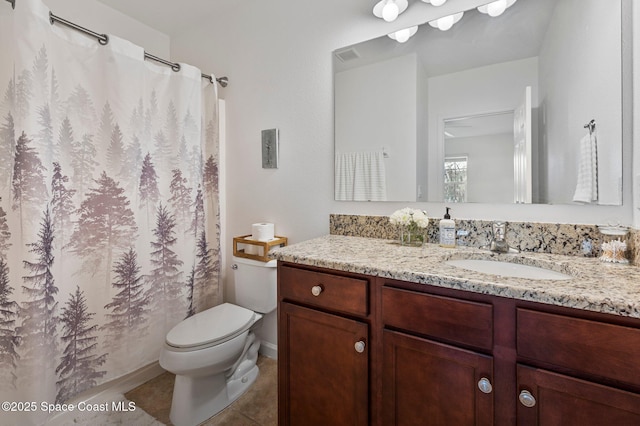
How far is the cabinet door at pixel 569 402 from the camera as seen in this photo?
66 cm

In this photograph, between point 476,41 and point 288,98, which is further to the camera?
point 288,98

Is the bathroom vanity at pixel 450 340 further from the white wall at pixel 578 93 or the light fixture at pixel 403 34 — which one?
the light fixture at pixel 403 34

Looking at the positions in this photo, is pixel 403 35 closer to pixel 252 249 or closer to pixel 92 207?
pixel 252 249

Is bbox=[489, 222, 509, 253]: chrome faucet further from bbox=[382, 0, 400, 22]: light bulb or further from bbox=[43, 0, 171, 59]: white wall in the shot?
bbox=[43, 0, 171, 59]: white wall

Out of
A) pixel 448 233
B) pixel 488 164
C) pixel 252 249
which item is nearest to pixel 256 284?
pixel 252 249

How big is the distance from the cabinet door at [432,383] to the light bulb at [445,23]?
1.41 m

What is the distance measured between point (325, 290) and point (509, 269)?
73 centimetres

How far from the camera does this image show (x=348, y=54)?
5.34 ft

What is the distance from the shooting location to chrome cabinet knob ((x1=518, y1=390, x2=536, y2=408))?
2.43 ft

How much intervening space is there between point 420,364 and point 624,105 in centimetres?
118

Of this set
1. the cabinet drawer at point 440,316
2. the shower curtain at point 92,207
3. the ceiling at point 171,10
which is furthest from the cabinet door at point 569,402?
the ceiling at point 171,10

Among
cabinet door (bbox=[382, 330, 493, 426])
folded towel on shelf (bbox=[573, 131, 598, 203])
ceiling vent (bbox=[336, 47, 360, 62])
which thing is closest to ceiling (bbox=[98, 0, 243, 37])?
ceiling vent (bbox=[336, 47, 360, 62])

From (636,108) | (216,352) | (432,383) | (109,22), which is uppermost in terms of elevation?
(109,22)

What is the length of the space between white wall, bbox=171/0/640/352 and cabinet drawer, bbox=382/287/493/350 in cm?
65
